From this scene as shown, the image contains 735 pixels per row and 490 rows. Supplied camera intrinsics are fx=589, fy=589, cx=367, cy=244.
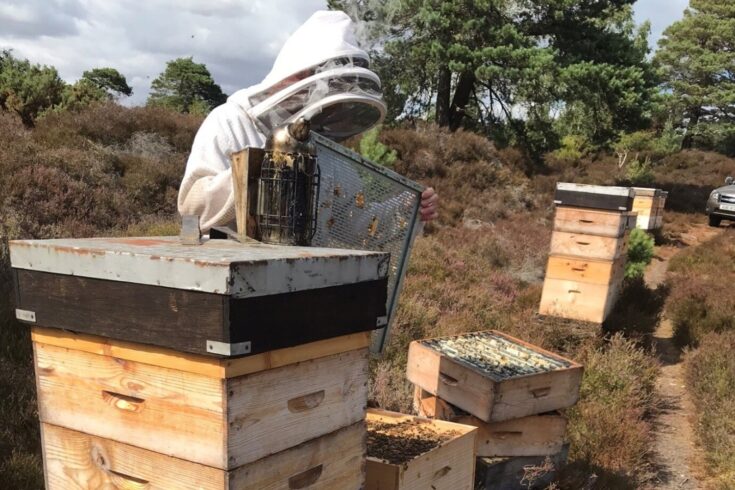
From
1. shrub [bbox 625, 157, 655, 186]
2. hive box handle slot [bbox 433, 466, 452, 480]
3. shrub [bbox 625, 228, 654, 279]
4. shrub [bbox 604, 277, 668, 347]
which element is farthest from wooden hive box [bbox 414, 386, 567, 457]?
shrub [bbox 625, 157, 655, 186]

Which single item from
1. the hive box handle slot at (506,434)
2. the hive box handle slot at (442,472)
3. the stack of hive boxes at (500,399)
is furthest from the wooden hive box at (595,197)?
the hive box handle slot at (442,472)

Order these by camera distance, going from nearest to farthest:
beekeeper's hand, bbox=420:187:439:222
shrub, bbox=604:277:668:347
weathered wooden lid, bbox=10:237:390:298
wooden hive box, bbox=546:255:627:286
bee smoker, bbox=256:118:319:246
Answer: weathered wooden lid, bbox=10:237:390:298, bee smoker, bbox=256:118:319:246, beekeeper's hand, bbox=420:187:439:222, wooden hive box, bbox=546:255:627:286, shrub, bbox=604:277:668:347

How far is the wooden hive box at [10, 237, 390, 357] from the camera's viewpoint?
1.21 m

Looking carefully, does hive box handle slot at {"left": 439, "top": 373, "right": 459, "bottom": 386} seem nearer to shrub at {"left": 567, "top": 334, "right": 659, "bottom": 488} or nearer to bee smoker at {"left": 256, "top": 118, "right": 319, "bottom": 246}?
shrub at {"left": 567, "top": 334, "right": 659, "bottom": 488}

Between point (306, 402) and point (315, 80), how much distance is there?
1250mm

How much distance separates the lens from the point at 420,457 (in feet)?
6.52

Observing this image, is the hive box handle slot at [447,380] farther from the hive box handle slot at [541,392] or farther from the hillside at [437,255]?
the hillside at [437,255]

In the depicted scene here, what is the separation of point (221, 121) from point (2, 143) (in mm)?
6252

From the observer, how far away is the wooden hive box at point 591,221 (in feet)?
18.1

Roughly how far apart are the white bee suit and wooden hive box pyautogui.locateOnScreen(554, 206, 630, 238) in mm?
3797

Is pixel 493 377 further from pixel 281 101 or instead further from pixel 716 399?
pixel 716 399

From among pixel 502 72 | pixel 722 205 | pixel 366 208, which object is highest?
pixel 502 72

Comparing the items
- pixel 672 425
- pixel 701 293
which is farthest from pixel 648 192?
pixel 672 425

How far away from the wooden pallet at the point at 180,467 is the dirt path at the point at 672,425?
3.16 meters
